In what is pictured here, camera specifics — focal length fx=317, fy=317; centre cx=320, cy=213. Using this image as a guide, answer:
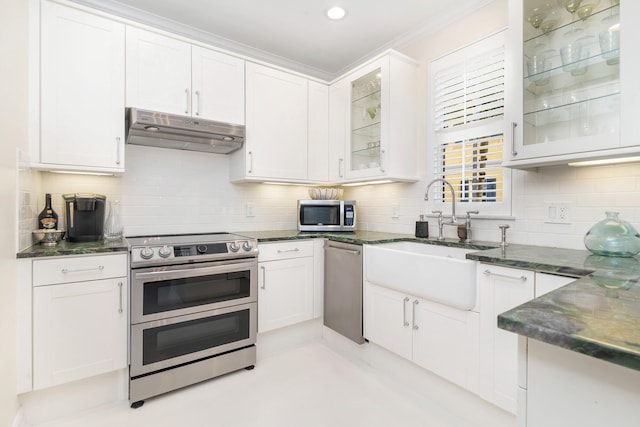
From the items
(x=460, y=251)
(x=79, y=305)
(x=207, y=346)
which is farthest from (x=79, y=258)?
(x=460, y=251)

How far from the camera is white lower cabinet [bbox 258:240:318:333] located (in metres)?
2.50

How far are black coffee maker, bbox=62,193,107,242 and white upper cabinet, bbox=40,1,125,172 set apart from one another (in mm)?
206

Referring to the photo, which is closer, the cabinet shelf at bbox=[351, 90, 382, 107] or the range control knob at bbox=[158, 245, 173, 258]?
the range control knob at bbox=[158, 245, 173, 258]

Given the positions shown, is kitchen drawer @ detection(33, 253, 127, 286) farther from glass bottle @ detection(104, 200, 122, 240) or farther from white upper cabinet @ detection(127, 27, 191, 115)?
white upper cabinet @ detection(127, 27, 191, 115)

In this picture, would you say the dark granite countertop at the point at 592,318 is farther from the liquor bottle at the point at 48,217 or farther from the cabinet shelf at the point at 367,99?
the liquor bottle at the point at 48,217

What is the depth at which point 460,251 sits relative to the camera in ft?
7.27

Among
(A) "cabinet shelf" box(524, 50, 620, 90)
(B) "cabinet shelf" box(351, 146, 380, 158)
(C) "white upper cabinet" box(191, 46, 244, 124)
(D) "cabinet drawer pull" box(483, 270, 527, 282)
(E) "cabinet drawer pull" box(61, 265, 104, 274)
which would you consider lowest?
(E) "cabinet drawer pull" box(61, 265, 104, 274)

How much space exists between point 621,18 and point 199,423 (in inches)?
115

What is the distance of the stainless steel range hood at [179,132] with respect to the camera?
220 cm

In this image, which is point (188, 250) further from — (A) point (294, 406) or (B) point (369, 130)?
(B) point (369, 130)

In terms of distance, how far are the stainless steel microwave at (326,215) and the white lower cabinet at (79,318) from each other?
5.26 feet

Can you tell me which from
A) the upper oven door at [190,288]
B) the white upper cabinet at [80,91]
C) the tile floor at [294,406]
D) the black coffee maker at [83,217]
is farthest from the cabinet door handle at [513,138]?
the black coffee maker at [83,217]

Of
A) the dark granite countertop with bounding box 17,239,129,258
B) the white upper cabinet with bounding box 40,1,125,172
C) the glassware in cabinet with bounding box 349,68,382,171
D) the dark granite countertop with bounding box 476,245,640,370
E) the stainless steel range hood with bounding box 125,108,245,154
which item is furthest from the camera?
the glassware in cabinet with bounding box 349,68,382,171

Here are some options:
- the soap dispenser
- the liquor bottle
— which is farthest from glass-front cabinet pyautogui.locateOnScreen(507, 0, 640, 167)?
the liquor bottle
